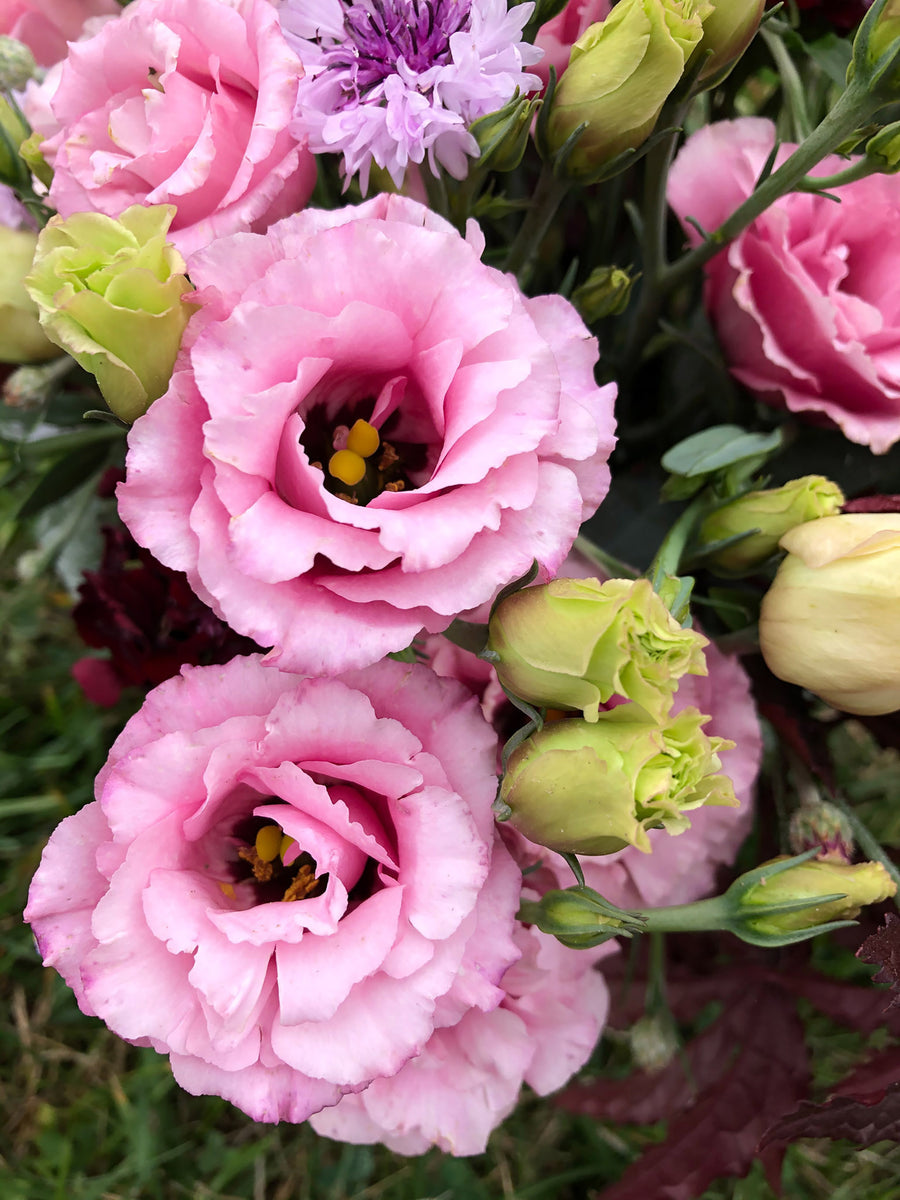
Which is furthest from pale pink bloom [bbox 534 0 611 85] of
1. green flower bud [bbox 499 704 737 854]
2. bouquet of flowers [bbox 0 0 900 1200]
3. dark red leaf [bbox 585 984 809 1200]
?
dark red leaf [bbox 585 984 809 1200]

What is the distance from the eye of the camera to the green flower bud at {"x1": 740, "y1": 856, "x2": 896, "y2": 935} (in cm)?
43

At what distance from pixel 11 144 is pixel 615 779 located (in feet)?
1.39

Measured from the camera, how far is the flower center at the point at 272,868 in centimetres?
48

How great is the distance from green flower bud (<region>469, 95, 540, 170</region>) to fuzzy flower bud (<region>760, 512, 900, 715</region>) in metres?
0.22

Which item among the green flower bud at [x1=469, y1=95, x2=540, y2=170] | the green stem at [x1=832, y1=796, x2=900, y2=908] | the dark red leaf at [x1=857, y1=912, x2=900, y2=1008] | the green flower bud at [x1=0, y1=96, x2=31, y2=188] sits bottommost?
the green stem at [x1=832, y1=796, x2=900, y2=908]

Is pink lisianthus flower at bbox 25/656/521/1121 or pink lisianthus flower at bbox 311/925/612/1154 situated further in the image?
pink lisianthus flower at bbox 311/925/612/1154

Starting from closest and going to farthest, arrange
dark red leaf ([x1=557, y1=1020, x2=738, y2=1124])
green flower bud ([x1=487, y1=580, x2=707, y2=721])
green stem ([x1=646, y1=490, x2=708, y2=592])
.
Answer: green flower bud ([x1=487, y1=580, x2=707, y2=721]) → green stem ([x1=646, y1=490, x2=708, y2=592]) → dark red leaf ([x1=557, y1=1020, x2=738, y2=1124])

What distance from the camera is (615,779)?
0.35m

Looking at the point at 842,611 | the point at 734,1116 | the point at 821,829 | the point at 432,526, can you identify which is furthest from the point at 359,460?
the point at 734,1116

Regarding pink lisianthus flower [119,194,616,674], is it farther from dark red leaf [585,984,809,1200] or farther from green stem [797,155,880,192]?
dark red leaf [585,984,809,1200]

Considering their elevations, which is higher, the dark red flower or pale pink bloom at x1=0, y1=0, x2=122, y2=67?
pale pink bloom at x1=0, y1=0, x2=122, y2=67

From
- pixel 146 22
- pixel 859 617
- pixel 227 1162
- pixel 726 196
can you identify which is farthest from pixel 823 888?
pixel 227 1162

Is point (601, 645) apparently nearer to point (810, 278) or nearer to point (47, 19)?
point (810, 278)

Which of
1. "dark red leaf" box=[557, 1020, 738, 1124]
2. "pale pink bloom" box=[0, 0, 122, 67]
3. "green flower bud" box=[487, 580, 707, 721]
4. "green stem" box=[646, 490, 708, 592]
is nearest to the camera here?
"green flower bud" box=[487, 580, 707, 721]
